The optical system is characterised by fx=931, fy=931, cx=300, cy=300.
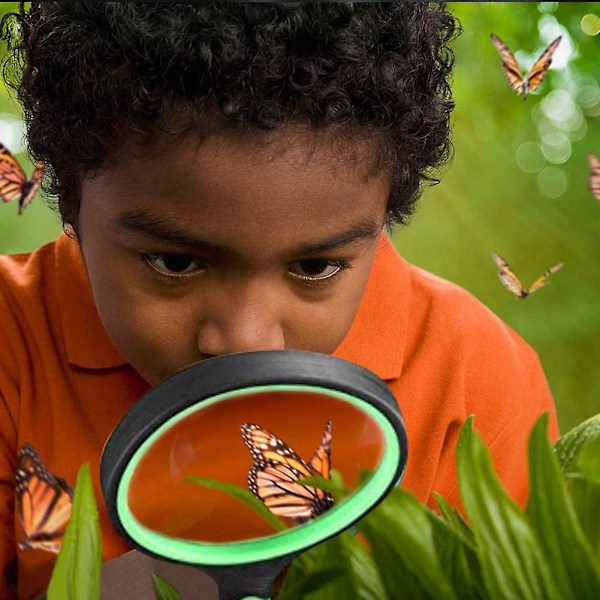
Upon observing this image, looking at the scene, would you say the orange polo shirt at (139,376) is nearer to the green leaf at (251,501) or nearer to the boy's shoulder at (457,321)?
the boy's shoulder at (457,321)

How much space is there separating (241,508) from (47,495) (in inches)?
5.0

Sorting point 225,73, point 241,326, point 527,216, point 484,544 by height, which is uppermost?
point 527,216

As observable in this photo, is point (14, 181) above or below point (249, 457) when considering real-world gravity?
above

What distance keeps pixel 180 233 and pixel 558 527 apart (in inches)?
9.3

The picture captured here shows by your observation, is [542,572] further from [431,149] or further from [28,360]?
[28,360]

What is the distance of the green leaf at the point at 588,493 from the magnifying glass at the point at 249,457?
0.08 meters

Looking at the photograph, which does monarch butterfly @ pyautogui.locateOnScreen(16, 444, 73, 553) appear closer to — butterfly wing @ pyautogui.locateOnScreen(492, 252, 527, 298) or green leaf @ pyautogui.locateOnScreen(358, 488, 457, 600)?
green leaf @ pyautogui.locateOnScreen(358, 488, 457, 600)

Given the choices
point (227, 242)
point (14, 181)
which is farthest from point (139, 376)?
point (227, 242)

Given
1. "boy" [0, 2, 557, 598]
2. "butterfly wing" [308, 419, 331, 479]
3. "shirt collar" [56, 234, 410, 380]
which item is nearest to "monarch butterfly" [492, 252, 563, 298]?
"shirt collar" [56, 234, 410, 380]

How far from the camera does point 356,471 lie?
0.43 meters

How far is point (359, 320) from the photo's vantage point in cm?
77

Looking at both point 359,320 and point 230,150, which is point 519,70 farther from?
point 230,150

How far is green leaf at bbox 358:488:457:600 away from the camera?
38 cm

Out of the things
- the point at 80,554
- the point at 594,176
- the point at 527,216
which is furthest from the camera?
the point at 527,216
